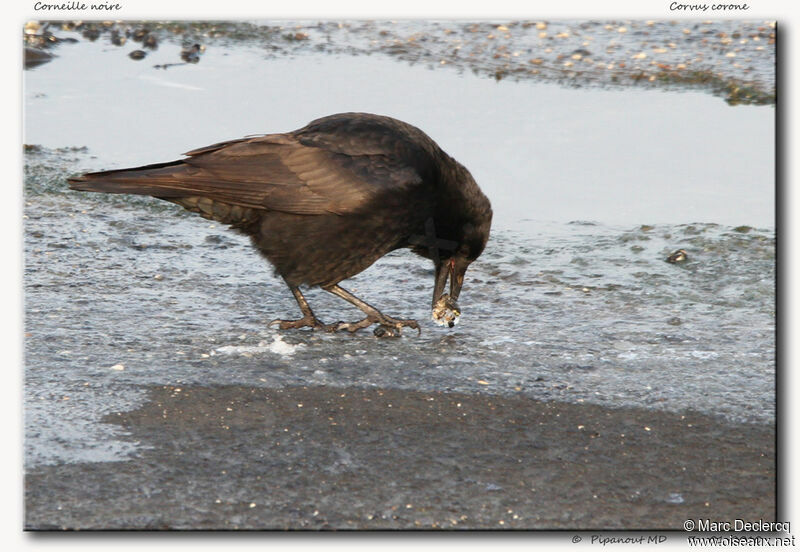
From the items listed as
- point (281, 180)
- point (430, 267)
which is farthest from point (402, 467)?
point (430, 267)

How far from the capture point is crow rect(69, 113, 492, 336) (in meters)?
5.73

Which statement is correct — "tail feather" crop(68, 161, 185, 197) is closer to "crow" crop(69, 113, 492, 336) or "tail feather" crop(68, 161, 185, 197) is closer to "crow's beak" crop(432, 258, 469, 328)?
"crow" crop(69, 113, 492, 336)

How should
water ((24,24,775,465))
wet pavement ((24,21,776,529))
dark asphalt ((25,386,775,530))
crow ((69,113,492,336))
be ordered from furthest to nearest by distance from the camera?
crow ((69,113,492,336)) → water ((24,24,775,465)) → wet pavement ((24,21,776,529)) → dark asphalt ((25,386,775,530))

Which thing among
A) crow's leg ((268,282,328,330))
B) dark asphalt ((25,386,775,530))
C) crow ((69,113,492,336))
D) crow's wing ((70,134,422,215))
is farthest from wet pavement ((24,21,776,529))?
crow's wing ((70,134,422,215))

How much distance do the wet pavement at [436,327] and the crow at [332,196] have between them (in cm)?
34

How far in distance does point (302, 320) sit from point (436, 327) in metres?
0.71

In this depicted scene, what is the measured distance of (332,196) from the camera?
5734 mm

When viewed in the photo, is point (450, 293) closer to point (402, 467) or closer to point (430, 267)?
point (430, 267)

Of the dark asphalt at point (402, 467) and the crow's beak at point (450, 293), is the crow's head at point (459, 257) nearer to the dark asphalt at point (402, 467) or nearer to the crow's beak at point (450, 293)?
the crow's beak at point (450, 293)

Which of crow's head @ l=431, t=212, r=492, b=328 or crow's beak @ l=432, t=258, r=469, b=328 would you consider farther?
crow's head @ l=431, t=212, r=492, b=328

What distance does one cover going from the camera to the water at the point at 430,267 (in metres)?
5.07

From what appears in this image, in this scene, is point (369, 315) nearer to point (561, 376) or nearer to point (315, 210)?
point (315, 210)

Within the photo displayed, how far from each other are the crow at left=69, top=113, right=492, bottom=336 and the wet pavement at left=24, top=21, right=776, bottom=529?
342 mm

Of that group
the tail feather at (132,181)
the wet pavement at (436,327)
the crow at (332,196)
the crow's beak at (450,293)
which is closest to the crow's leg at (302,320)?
the crow at (332,196)
